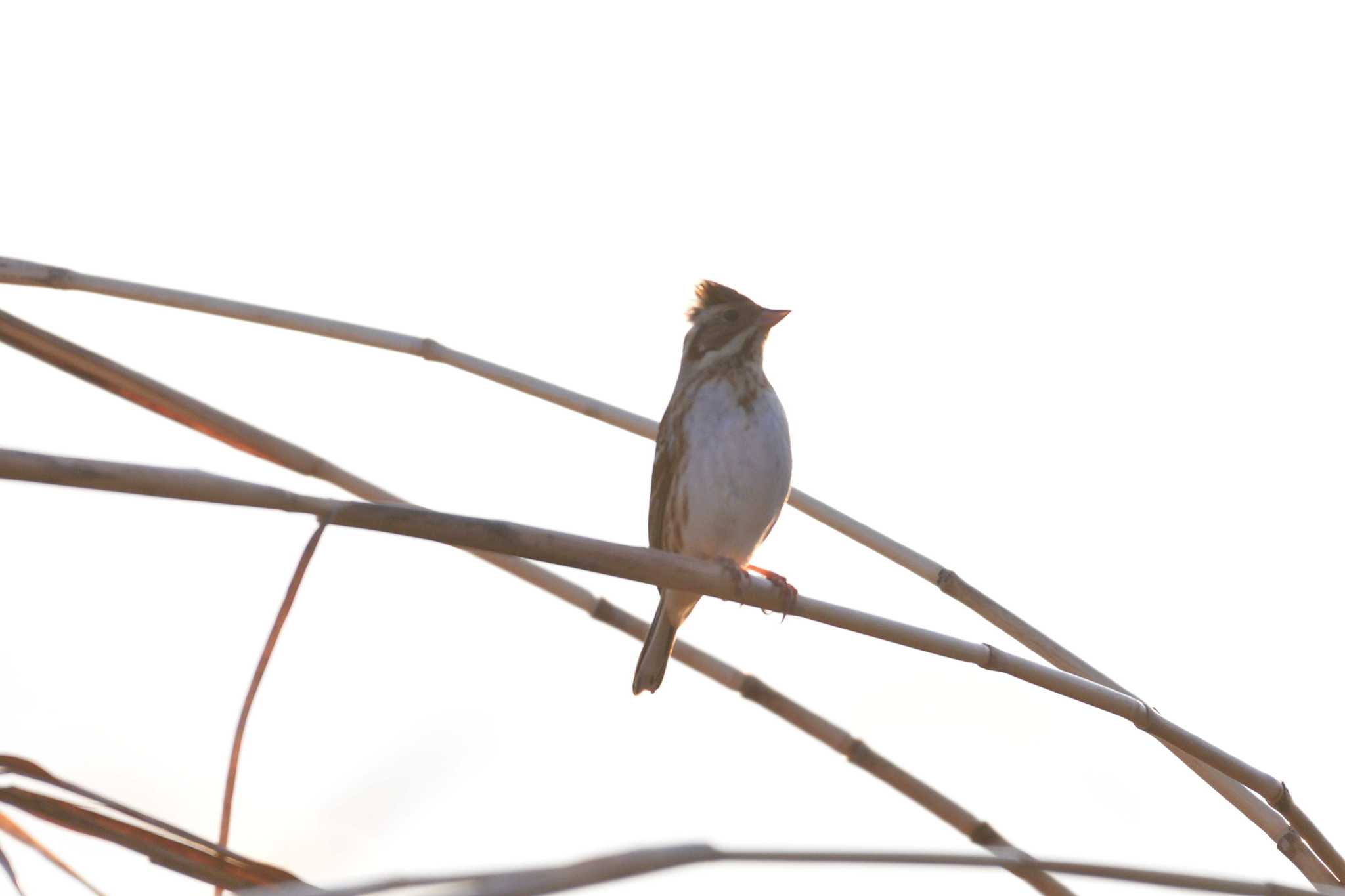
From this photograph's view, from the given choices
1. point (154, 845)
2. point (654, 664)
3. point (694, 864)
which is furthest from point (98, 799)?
point (654, 664)

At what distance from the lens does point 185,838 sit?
2057mm

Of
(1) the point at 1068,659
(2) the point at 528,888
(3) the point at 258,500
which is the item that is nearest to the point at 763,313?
(1) the point at 1068,659

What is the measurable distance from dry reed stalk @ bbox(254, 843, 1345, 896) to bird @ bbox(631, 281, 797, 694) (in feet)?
13.5

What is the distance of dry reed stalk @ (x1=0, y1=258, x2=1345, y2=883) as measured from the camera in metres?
3.42

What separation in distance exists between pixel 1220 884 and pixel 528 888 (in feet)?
3.69

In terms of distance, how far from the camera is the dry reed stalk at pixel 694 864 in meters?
1.50

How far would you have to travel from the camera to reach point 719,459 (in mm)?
6555

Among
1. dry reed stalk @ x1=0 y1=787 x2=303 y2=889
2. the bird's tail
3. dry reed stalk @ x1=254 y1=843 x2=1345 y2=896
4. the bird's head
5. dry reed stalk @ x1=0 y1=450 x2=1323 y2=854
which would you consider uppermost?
the bird's head

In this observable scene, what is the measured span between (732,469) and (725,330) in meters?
0.91

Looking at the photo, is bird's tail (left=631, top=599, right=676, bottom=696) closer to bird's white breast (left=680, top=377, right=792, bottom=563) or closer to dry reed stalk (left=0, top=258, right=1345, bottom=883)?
bird's white breast (left=680, top=377, right=792, bottom=563)

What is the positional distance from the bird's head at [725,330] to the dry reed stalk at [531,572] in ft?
8.49

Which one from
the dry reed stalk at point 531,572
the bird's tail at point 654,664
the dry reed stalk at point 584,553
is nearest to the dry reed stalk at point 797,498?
the dry reed stalk at point 584,553

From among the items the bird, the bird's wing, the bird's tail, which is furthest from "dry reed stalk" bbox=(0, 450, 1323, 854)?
the bird's wing

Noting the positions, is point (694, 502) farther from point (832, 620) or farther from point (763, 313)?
point (832, 620)
